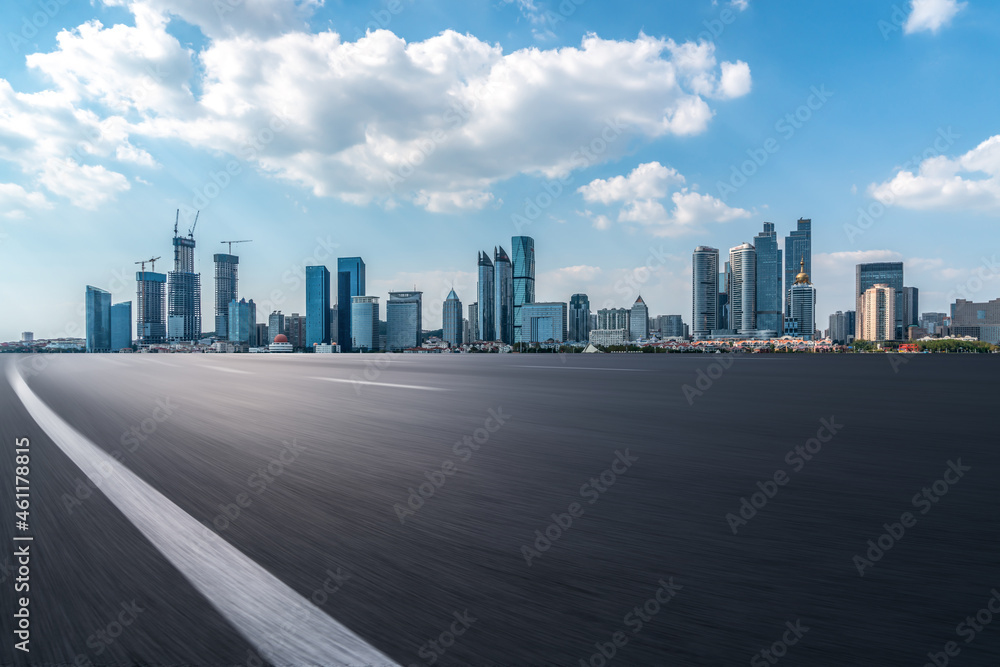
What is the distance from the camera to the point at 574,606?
1.92 meters

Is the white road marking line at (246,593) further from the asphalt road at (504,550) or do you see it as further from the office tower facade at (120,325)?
the office tower facade at (120,325)

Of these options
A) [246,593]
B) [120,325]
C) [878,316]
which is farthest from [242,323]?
[878,316]

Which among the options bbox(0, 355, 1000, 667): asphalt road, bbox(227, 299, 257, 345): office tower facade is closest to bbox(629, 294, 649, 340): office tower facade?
bbox(227, 299, 257, 345): office tower facade

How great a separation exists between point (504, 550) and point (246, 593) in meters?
1.10

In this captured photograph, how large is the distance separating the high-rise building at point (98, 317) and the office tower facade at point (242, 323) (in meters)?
33.0

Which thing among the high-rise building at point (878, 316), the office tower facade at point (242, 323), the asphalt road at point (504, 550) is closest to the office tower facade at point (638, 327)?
the high-rise building at point (878, 316)

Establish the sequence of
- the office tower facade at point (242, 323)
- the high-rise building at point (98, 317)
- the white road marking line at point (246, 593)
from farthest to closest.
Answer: the office tower facade at point (242, 323) → the high-rise building at point (98, 317) → the white road marking line at point (246, 593)

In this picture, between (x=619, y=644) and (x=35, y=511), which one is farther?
(x=35, y=511)

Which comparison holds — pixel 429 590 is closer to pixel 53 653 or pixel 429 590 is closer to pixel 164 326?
pixel 53 653

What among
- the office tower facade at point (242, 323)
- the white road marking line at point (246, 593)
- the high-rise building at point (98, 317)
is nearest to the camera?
the white road marking line at point (246, 593)

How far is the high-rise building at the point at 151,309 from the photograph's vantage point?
17325 centimetres

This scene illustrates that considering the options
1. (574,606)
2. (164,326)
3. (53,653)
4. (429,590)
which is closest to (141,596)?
(53,653)

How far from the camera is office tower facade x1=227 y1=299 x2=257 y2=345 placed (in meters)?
171

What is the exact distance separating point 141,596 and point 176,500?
58.3 inches
